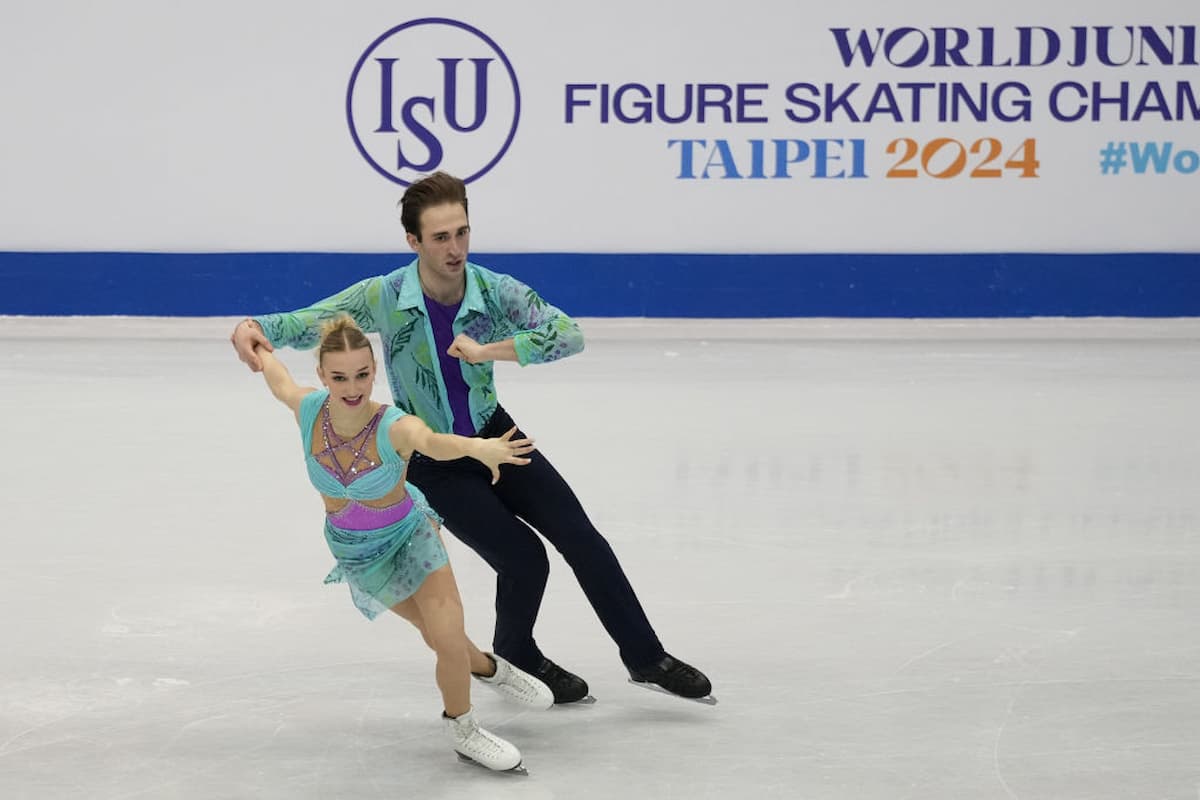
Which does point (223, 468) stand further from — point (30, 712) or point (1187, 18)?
point (1187, 18)

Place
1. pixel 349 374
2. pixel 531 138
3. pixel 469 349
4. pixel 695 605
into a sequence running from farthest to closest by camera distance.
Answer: pixel 531 138 → pixel 695 605 → pixel 469 349 → pixel 349 374

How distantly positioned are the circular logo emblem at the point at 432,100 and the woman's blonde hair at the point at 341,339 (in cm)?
837

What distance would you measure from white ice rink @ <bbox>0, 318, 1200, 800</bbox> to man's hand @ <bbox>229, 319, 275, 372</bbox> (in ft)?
2.47

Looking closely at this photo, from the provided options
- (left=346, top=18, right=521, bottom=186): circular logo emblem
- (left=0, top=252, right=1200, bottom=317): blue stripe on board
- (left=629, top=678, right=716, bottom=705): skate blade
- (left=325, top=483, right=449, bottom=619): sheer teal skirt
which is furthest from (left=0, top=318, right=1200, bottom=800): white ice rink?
(left=346, top=18, right=521, bottom=186): circular logo emblem

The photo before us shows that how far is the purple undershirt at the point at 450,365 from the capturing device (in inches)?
139

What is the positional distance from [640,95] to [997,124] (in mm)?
2343

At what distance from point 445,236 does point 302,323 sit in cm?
33

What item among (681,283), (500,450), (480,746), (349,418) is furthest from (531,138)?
(500,450)

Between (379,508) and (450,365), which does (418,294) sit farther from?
(379,508)

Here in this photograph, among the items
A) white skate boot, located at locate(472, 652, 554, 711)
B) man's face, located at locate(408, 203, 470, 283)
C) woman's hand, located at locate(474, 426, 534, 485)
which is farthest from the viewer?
white skate boot, located at locate(472, 652, 554, 711)

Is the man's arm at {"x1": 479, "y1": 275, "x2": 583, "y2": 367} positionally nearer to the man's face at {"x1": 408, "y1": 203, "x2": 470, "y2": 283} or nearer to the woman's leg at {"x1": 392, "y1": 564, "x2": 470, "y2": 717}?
the man's face at {"x1": 408, "y1": 203, "x2": 470, "y2": 283}

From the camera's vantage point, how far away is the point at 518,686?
11.8 feet

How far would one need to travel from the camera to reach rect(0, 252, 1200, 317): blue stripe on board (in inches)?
454

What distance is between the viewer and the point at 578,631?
429cm
